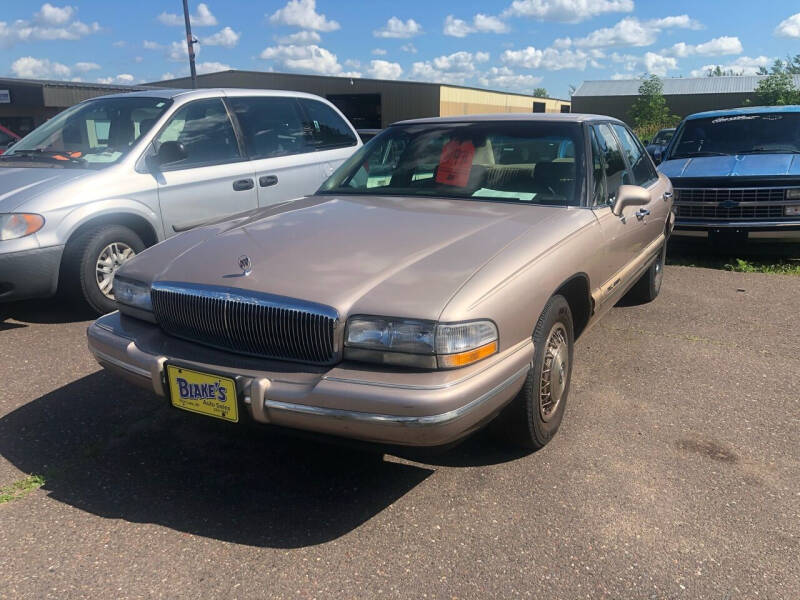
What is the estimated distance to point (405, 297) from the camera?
8.11 feet

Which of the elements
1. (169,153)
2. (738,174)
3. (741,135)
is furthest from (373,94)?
(169,153)

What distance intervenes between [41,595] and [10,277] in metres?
3.03

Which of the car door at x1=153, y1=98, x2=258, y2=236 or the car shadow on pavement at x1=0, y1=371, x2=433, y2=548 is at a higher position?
the car door at x1=153, y1=98, x2=258, y2=236

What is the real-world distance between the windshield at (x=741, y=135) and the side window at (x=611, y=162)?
14.5 feet

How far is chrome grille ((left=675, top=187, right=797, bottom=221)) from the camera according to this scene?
23.0 ft

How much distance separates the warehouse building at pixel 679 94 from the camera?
183 ft

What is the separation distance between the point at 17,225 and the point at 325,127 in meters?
3.25

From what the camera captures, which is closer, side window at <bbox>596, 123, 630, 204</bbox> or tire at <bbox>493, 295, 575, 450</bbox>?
tire at <bbox>493, 295, 575, 450</bbox>

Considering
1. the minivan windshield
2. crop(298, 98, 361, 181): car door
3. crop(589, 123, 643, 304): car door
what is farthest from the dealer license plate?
crop(298, 98, 361, 181): car door

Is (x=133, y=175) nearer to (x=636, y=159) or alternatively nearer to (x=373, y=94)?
(x=636, y=159)

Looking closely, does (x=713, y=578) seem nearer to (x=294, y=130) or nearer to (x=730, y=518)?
(x=730, y=518)

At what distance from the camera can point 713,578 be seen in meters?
2.30

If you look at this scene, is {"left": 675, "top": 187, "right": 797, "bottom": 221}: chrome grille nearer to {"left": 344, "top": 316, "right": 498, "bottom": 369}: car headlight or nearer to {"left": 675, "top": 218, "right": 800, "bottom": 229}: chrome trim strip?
{"left": 675, "top": 218, "right": 800, "bottom": 229}: chrome trim strip

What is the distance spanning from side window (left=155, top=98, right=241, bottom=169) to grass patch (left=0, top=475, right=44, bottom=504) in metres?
3.15
